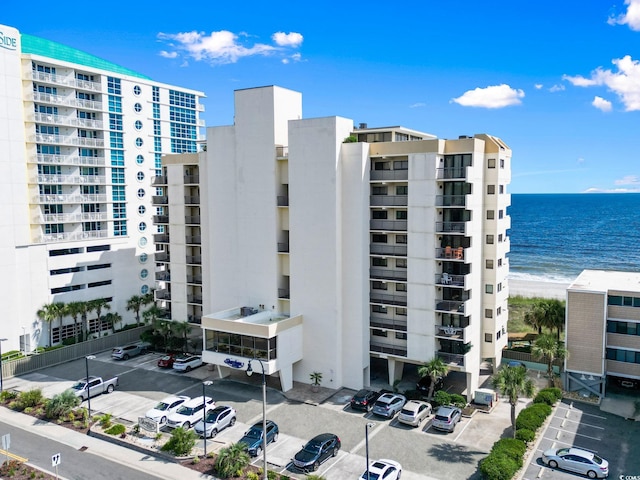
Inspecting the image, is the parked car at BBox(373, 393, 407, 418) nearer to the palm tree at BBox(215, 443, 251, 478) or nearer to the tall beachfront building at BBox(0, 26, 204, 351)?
the palm tree at BBox(215, 443, 251, 478)

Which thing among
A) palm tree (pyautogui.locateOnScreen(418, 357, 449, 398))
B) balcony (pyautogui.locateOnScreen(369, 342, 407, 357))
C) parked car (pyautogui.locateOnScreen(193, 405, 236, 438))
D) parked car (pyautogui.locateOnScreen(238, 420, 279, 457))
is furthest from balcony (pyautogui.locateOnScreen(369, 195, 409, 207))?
parked car (pyautogui.locateOnScreen(193, 405, 236, 438))

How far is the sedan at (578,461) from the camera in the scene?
3130cm

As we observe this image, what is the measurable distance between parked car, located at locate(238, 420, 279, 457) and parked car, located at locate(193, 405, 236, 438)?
2.29 meters

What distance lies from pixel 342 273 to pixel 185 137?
39966 mm

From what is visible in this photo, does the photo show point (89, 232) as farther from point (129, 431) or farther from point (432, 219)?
point (432, 219)

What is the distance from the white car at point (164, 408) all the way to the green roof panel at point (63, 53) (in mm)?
41576

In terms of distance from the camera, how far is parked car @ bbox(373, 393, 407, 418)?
40.0 metres

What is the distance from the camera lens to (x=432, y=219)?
142 ft

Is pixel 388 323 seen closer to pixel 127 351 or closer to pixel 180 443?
pixel 180 443

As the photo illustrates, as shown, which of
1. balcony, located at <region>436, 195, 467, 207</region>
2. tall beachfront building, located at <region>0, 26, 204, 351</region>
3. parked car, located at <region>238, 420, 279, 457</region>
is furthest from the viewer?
tall beachfront building, located at <region>0, 26, 204, 351</region>

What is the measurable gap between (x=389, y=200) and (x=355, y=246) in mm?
4822

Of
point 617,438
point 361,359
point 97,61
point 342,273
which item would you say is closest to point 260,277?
point 342,273

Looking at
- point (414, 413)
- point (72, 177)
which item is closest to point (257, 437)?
point (414, 413)

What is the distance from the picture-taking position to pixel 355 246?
4528cm
